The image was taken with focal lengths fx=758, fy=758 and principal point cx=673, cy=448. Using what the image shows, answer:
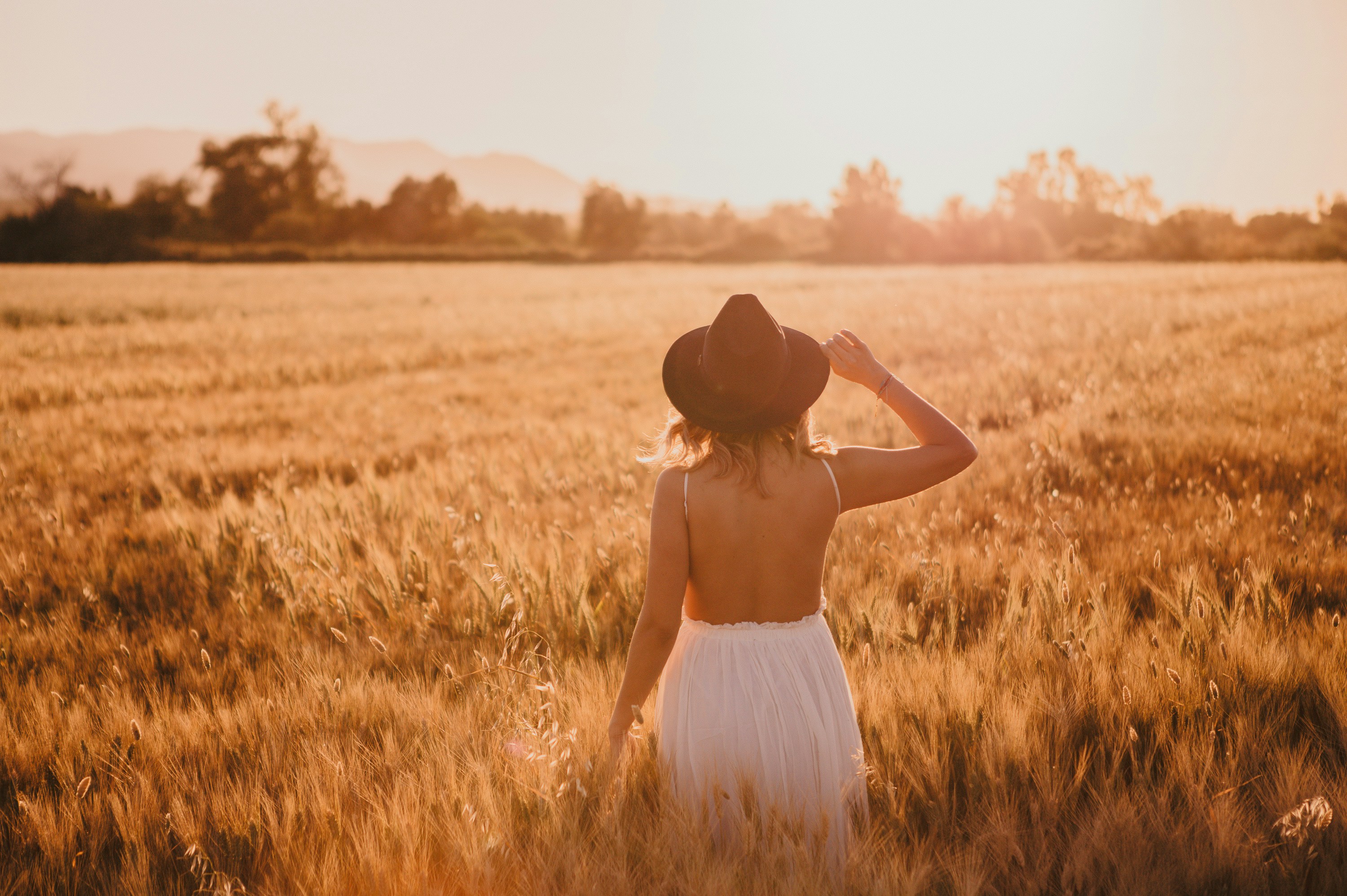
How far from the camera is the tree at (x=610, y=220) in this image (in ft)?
228

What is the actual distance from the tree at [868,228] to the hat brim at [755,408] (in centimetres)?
6396

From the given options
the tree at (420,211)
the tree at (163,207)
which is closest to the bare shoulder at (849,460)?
the tree at (420,211)

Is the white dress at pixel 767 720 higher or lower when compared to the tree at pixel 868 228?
lower

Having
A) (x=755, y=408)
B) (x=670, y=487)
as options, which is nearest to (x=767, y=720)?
(x=670, y=487)

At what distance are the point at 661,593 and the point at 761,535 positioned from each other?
29 cm

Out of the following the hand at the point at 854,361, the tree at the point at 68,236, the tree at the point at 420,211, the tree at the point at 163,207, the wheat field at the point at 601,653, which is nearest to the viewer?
the wheat field at the point at 601,653

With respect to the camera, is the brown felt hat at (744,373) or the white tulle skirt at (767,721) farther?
the white tulle skirt at (767,721)

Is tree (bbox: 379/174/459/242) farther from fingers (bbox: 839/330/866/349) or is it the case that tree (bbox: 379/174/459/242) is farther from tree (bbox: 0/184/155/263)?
fingers (bbox: 839/330/866/349)

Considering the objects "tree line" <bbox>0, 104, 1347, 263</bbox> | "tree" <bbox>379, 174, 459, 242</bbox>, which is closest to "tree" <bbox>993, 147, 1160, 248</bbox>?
"tree line" <bbox>0, 104, 1347, 263</bbox>

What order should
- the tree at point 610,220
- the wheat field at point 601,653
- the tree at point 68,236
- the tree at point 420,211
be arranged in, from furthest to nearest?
the tree at point 610,220 < the tree at point 420,211 < the tree at point 68,236 < the wheat field at point 601,653

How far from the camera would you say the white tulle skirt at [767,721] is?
197 cm

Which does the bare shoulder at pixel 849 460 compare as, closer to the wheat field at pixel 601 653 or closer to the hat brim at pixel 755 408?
the hat brim at pixel 755 408

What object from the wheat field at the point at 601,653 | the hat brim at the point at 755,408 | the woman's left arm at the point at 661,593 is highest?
the hat brim at the point at 755,408

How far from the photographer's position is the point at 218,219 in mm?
64625
